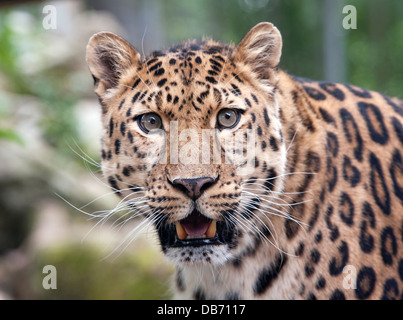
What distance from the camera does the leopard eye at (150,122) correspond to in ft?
12.6

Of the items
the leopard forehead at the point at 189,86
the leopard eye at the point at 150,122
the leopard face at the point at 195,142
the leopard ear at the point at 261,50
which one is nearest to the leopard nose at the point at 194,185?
the leopard face at the point at 195,142

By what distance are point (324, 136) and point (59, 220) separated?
6.02 meters

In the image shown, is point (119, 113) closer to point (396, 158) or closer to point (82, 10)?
point (396, 158)

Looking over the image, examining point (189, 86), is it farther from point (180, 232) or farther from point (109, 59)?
point (180, 232)

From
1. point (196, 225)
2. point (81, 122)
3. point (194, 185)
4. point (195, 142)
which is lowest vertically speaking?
point (196, 225)

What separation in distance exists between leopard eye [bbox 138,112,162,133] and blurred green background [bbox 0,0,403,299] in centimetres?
51

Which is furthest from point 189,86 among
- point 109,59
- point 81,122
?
point 81,122

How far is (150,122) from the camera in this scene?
386 centimetres

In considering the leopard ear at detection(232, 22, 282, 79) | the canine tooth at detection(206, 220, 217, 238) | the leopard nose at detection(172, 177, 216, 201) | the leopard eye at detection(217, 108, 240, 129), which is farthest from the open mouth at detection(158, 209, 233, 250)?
the leopard ear at detection(232, 22, 282, 79)

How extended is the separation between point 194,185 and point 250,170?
1.70 feet

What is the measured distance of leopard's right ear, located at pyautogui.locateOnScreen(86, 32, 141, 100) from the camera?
4.11m

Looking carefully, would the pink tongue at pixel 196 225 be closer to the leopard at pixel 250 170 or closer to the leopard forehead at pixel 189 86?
the leopard at pixel 250 170

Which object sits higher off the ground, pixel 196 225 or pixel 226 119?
pixel 226 119
